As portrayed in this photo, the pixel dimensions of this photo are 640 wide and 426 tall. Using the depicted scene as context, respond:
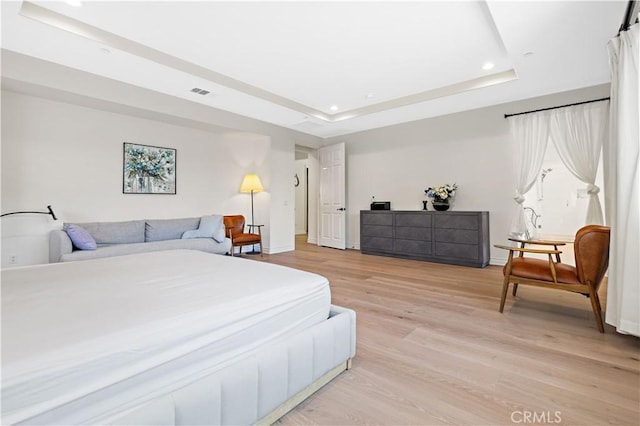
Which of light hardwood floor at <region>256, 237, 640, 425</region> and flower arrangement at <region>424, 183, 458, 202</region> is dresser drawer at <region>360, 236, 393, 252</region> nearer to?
flower arrangement at <region>424, 183, 458, 202</region>

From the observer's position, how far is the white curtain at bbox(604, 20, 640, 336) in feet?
6.97

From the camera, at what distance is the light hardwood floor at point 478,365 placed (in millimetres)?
1453

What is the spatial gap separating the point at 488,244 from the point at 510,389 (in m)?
3.74

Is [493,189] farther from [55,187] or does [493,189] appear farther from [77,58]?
[55,187]

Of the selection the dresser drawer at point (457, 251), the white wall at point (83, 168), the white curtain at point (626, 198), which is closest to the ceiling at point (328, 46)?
the white curtain at point (626, 198)

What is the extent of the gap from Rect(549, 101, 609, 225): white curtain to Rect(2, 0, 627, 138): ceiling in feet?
1.28

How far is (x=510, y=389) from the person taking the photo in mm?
1637

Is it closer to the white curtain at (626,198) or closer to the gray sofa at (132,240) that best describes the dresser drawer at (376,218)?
the gray sofa at (132,240)

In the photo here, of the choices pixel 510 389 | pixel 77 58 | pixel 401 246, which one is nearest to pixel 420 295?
pixel 510 389

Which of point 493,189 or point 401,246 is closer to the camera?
point 493,189

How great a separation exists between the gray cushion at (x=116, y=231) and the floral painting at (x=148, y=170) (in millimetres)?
703

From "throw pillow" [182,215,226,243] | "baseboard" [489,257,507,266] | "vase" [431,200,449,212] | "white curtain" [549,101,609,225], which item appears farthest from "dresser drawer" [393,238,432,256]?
"throw pillow" [182,215,226,243]

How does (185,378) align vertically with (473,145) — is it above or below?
below

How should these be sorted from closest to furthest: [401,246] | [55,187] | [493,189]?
[55,187] → [493,189] → [401,246]
